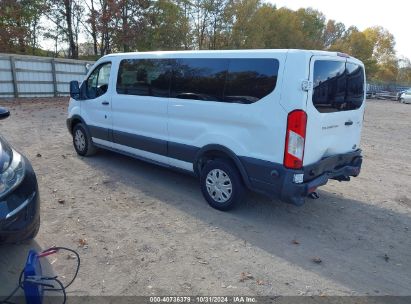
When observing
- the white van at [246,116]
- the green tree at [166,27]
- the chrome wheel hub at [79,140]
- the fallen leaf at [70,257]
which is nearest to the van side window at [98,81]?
the white van at [246,116]

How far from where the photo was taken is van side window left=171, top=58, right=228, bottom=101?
4.46 meters

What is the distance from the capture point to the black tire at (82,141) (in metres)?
6.83

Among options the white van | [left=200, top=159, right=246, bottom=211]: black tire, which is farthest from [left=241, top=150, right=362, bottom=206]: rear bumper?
[left=200, top=159, right=246, bottom=211]: black tire

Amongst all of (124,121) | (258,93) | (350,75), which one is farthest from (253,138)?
(124,121)

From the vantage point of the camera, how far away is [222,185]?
460cm

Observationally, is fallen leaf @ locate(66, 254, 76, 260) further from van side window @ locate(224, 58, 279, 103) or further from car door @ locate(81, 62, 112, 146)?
car door @ locate(81, 62, 112, 146)

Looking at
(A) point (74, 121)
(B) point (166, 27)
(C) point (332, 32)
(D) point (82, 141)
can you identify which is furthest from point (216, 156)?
(C) point (332, 32)

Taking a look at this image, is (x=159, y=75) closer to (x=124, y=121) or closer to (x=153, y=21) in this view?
(x=124, y=121)

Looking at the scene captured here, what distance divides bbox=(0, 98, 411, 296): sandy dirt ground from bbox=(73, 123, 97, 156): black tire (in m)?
0.55

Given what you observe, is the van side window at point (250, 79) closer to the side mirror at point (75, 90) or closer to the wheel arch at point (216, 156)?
the wheel arch at point (216, 156)

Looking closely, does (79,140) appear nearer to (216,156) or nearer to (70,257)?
(216,156)

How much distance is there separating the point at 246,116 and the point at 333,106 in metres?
1.09

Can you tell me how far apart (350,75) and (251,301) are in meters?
3.13

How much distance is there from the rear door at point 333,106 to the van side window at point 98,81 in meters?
3.82
